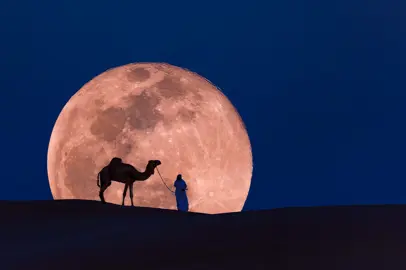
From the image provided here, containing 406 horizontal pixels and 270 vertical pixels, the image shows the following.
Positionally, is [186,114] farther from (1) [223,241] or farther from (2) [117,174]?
(1) [223,241]

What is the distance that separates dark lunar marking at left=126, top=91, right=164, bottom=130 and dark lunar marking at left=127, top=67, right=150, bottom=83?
486 mm

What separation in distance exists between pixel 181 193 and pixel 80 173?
2.74m

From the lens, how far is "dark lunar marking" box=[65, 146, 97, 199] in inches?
509

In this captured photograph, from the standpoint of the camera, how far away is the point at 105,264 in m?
3.88

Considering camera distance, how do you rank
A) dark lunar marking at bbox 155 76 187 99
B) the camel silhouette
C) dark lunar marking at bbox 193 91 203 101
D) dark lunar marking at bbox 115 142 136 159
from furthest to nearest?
dark lunar marking at bbox 193 91 203 101 → dark lunar marking at bbox 155 76 187 99 → dark lunar marking at bbox 115 142 136 159 → the camel silhouette

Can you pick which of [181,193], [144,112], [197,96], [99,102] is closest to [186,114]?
[197,96]

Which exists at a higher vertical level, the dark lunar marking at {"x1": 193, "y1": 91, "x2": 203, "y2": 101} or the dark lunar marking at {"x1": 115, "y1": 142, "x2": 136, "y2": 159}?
the dark lunar marking at {"x1": 193, "y1": 91, "x2": 203, "y2": 101}

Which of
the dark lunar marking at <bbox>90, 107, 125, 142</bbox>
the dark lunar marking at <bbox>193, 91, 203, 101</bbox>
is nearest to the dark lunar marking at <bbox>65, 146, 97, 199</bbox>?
the dark lunar marking at <bbox>90, 107, 125, 142</bbox>

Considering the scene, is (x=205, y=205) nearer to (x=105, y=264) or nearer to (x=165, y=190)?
(x=165, y=190)

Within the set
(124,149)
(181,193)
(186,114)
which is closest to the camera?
(181,193)

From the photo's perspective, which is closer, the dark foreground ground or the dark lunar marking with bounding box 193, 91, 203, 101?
the dark foreground ground

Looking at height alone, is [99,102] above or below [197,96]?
below

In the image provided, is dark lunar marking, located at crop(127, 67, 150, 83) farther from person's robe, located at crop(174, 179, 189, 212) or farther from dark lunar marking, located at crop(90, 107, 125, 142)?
person's robe, located at crop(174, 179, 189, 212)

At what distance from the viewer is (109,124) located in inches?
515
